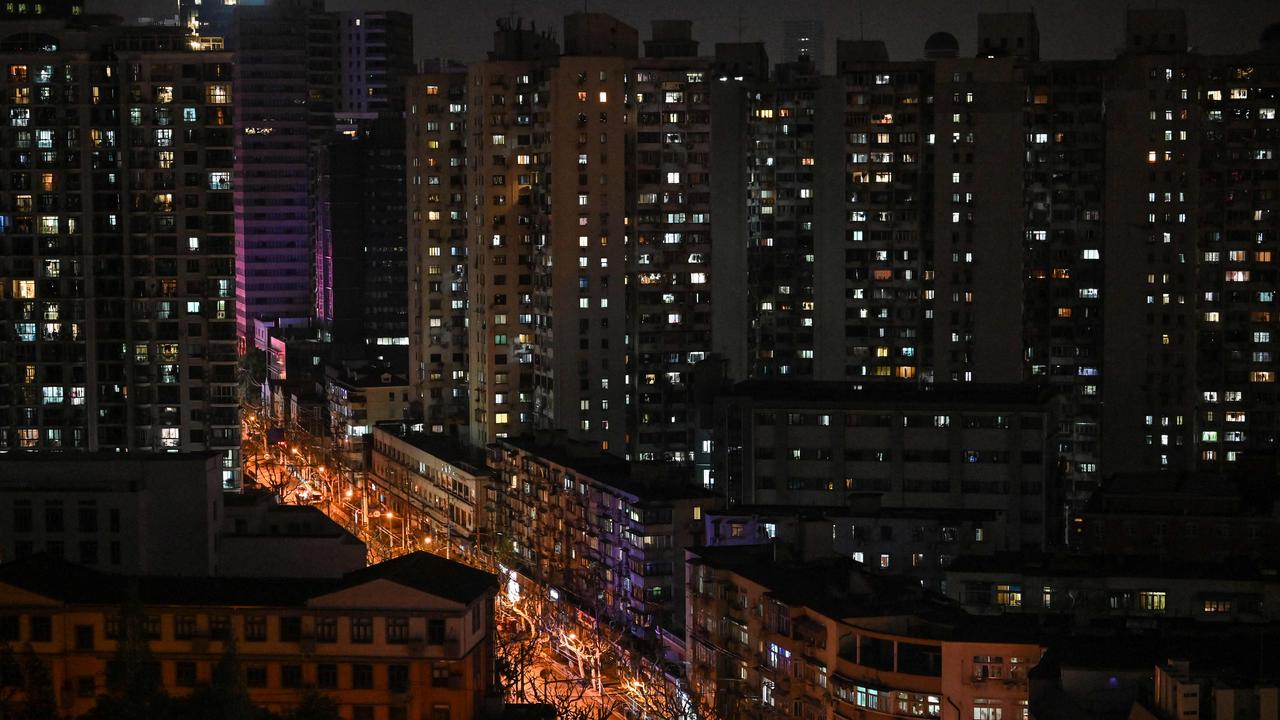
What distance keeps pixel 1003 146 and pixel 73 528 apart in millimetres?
38721

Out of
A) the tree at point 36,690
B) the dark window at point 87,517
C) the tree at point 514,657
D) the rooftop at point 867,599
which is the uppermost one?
the dark window at point 87,517

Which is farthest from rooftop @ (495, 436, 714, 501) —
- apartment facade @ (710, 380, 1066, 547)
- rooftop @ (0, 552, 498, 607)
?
rooftop @ (0, 552, 498, 607)

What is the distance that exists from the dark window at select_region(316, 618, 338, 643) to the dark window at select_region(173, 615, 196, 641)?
2.55m

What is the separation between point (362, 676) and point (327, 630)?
1.16 metres

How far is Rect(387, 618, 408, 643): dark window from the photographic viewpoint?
39719 millimetres

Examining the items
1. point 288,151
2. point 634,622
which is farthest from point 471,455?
point 288,151

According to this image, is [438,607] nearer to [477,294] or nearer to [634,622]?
[634,622]

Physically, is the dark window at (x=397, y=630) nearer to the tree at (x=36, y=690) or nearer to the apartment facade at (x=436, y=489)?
the tree at (x=36, y=690)

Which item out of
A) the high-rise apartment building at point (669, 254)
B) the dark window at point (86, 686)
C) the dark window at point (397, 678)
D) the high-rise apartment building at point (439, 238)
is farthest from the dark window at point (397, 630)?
the high-rise apartment building at point (439, 238)

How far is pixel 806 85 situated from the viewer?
75.1m

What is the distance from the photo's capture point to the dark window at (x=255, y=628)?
130ft

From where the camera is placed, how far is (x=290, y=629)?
39844 mm

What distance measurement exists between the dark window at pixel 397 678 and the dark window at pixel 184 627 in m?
4.06

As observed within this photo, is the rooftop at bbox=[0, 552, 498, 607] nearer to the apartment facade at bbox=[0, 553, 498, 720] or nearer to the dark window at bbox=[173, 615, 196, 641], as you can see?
the apartment facade at bbox=[0, 553, 498, 720]
